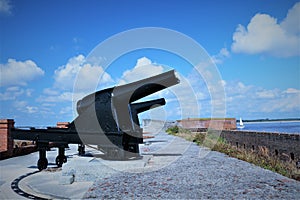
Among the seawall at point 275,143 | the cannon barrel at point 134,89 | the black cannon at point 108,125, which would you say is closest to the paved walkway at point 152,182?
the black cannon at point 108,125

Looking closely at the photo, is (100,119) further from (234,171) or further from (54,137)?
(234,171)

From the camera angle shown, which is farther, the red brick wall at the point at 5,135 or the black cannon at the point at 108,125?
the red brick wall at the point at 5,135

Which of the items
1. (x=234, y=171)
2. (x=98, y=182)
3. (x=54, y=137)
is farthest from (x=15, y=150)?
(x=234, y=171)

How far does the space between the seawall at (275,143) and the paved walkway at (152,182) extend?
1.37 m

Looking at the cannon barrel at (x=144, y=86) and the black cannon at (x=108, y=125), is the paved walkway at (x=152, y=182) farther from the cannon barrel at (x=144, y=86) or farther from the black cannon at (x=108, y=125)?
the cannon barrel at (x=144, y=86)

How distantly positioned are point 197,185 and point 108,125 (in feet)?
9.20

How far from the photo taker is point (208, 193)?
18.5ft

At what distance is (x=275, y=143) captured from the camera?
10.5 m

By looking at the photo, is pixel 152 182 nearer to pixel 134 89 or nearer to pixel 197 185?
pixel 197 185

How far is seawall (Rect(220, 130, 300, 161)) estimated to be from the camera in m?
9.13

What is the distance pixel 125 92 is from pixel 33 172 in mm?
3540

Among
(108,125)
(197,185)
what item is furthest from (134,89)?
(197,185)

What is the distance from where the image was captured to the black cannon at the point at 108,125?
7938 mm

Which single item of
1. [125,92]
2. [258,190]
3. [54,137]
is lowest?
[258,190]
